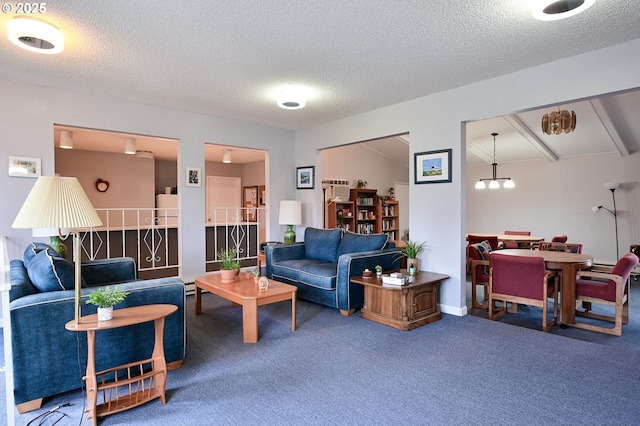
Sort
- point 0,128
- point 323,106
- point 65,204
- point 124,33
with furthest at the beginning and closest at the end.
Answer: point 323,106 < point 0,128 < point 124,33 < point 65,204

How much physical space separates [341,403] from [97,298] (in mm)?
1590

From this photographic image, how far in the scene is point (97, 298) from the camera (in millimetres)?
2062

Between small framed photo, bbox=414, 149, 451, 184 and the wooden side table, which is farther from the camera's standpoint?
small framed photo, bbox=414, 149, 451, 184


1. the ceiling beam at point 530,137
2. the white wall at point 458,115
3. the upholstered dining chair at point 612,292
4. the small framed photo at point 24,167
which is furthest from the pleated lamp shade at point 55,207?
Answer: the ceiling beam at point 530,137

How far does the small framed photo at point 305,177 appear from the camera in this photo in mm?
5902

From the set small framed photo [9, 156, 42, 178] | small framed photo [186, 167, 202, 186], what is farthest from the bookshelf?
small framed photo [9, 156, 42, 178]

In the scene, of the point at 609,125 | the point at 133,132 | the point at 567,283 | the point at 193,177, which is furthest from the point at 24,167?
the point at 609,125

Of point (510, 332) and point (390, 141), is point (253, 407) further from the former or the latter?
point (390, 141)

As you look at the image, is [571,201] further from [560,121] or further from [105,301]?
[105,301]

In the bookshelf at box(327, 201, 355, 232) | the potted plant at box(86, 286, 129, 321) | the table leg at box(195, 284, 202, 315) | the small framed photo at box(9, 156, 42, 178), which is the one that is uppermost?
the small framed photo at box(9, 156, 42, 178)

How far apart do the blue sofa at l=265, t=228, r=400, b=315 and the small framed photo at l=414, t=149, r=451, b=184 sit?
892 millimetres

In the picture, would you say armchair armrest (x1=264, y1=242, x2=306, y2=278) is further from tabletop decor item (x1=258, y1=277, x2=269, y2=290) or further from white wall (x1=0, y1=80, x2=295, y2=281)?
tabletop decor item (x1=258, y1=277, x2=269, y2=290)

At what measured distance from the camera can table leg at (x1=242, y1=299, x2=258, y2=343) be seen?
315 cm

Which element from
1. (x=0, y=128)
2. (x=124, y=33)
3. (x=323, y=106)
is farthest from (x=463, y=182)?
(x=0, y=128)
